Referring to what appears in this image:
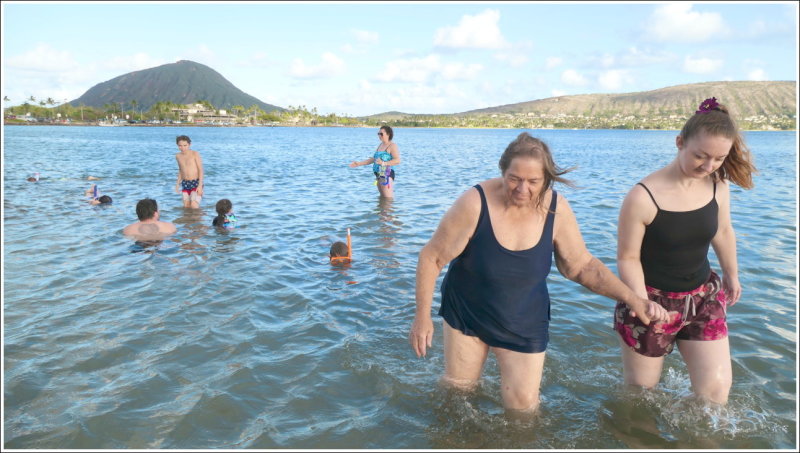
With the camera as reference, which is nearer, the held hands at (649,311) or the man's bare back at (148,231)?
the held hands at (649,311)

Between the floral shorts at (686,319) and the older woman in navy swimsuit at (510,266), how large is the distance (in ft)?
0.82

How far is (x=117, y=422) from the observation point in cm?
438

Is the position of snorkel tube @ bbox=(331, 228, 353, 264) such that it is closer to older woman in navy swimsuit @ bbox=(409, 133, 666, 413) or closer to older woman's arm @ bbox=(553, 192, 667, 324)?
older woman in navy swimsuit @ bbox=(409, 133, 666, 413)

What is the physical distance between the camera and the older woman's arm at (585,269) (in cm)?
367

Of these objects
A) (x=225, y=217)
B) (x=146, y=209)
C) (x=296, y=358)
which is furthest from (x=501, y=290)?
(x=225, y=217)

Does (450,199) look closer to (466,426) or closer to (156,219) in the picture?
(156,219)

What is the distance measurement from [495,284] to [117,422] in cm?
338

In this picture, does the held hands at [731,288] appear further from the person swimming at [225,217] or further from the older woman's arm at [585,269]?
the person swimming at [225,217]

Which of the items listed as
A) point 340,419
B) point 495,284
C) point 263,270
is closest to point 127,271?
point 263,270

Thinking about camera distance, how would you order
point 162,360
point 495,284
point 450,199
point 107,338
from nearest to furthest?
point 495,284 < point 162,360 < point 107,338 < point 450,199

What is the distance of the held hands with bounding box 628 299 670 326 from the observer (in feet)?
11.9

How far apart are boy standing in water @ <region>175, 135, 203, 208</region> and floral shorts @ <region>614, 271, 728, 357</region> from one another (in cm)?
1156

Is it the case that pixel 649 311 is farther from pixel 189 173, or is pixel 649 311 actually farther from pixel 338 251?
pixel 189 173

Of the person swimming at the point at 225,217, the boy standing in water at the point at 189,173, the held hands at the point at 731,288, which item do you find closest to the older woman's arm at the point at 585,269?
the held hands at the point at 731,288
